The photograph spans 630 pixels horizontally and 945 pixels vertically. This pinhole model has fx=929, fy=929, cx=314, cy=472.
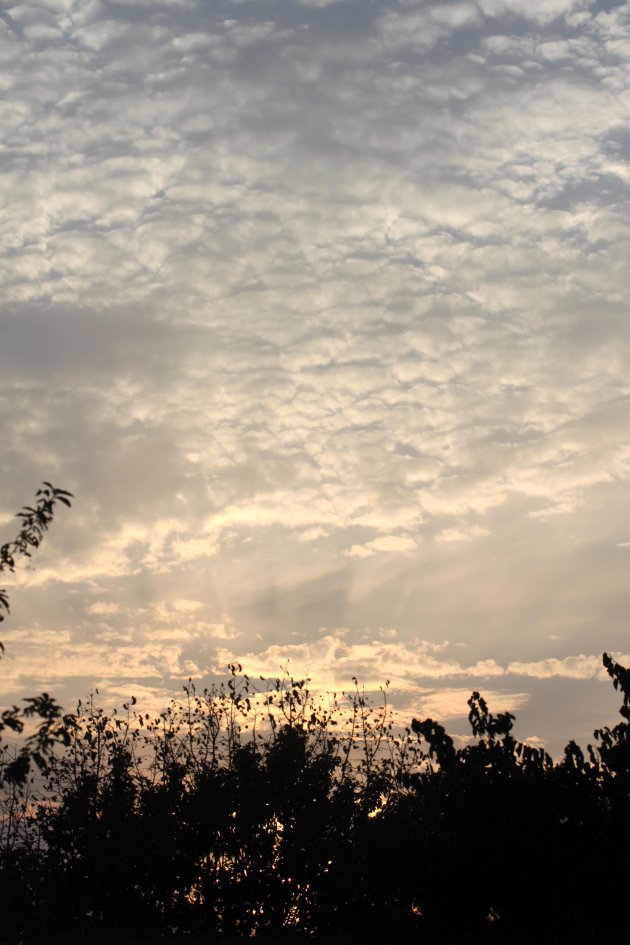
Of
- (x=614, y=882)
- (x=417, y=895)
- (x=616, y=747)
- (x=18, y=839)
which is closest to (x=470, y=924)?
(x=417, y=895)

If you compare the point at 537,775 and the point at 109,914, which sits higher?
the point at 537,775

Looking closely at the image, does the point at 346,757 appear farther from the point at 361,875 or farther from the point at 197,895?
the point at 197,895

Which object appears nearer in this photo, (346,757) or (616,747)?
(616,747)

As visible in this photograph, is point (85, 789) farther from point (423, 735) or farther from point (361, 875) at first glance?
point (423, 735)

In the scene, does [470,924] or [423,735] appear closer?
[470,924]

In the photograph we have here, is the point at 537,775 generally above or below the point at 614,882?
above

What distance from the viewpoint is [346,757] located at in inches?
1316

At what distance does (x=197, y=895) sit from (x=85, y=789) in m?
5.37

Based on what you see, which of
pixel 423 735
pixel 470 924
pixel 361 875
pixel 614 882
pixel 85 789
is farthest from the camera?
pixel 85 789

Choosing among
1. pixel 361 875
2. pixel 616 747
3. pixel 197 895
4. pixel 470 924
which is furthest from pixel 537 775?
pixel 197 895

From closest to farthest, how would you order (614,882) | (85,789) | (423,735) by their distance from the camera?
1. (614,882)
2. (423,735)
3. (85,789)

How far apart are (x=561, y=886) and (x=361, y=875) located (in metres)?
7.65

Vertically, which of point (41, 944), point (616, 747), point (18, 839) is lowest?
point (41, 944)

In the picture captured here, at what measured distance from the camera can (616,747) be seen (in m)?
27.0
